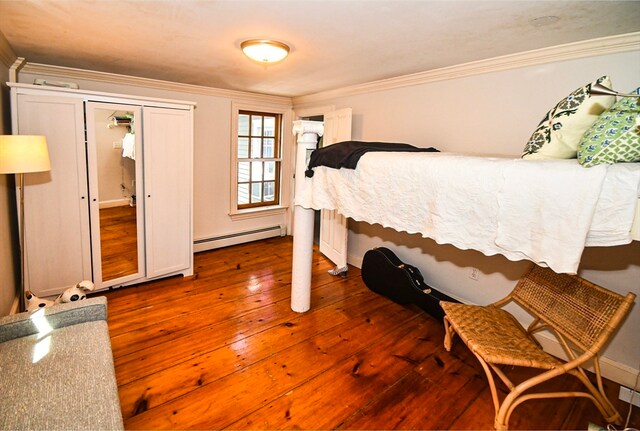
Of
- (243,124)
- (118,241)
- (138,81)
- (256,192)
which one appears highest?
(138,81)

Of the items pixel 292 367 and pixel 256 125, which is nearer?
pixel 292 367

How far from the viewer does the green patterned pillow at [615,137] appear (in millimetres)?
1206

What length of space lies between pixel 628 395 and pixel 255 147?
4540mm

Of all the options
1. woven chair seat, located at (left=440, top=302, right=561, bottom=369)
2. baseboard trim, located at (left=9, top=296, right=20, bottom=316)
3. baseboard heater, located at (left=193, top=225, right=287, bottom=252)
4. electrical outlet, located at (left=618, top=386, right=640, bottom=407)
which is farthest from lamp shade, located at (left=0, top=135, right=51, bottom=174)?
electrical outlet, located at (left=618, top=386, right=640, bottom=407)

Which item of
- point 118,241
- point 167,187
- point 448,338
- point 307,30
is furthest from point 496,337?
point 118,241

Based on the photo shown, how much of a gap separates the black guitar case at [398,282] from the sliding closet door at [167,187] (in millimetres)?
1987

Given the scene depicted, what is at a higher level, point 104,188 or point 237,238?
point 104,188

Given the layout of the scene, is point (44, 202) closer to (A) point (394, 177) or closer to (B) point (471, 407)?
(A) point (394, 177)

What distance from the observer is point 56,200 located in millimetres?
2807

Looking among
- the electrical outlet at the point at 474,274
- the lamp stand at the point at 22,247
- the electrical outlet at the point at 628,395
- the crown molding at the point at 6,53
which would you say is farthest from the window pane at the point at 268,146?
the electrical outlet at the point at 628,395

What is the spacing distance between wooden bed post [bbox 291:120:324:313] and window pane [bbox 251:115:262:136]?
2.11 meters

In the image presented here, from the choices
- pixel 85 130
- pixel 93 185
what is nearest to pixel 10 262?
pixel 93 185

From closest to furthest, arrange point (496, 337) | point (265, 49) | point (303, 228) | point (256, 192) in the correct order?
1. point (496, 337)
2. point (265, 49)
3. point (303, 228)
4. point (256, 192)

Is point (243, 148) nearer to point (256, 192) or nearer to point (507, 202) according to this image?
point (256, 192)
